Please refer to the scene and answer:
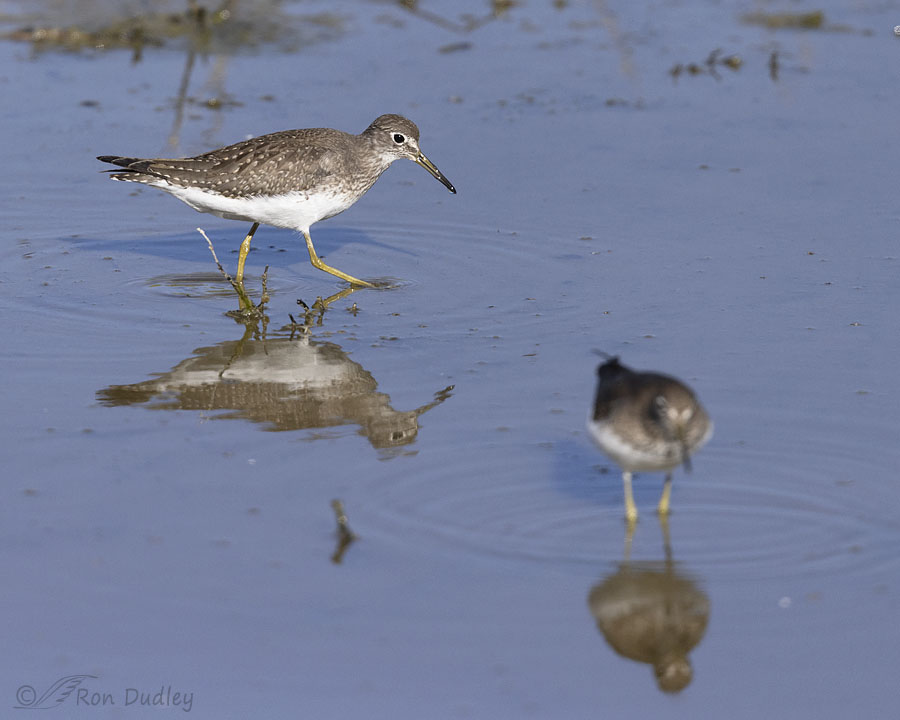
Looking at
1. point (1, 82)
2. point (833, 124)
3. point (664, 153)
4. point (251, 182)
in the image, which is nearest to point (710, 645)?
point (251, 182)

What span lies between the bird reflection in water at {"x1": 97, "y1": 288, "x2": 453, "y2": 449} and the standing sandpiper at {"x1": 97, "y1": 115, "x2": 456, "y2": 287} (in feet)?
4.68

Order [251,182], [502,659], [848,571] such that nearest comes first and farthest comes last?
[502,659]
[848,571]
[251,182]

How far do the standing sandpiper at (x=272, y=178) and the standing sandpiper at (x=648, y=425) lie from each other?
13.1 ft

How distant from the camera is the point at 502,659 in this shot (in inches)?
215

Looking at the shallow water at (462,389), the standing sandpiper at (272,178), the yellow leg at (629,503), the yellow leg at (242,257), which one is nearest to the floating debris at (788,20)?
the shallow water at (462,389)

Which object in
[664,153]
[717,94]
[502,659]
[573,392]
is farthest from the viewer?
[717,94]

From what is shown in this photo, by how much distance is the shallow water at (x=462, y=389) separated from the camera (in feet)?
18.1

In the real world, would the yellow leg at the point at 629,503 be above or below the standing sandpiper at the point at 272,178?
Answer: below

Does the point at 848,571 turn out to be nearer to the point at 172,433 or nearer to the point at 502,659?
the point at 502,659

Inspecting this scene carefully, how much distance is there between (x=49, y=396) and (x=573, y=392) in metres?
3.15

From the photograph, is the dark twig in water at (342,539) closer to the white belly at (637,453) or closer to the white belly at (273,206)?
the white belly at (637,453)

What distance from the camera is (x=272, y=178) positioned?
1019 centimetres

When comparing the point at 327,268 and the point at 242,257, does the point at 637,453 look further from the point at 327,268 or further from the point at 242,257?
the point at 242,257

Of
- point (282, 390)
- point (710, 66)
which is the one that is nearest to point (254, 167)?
point (282, 390)
